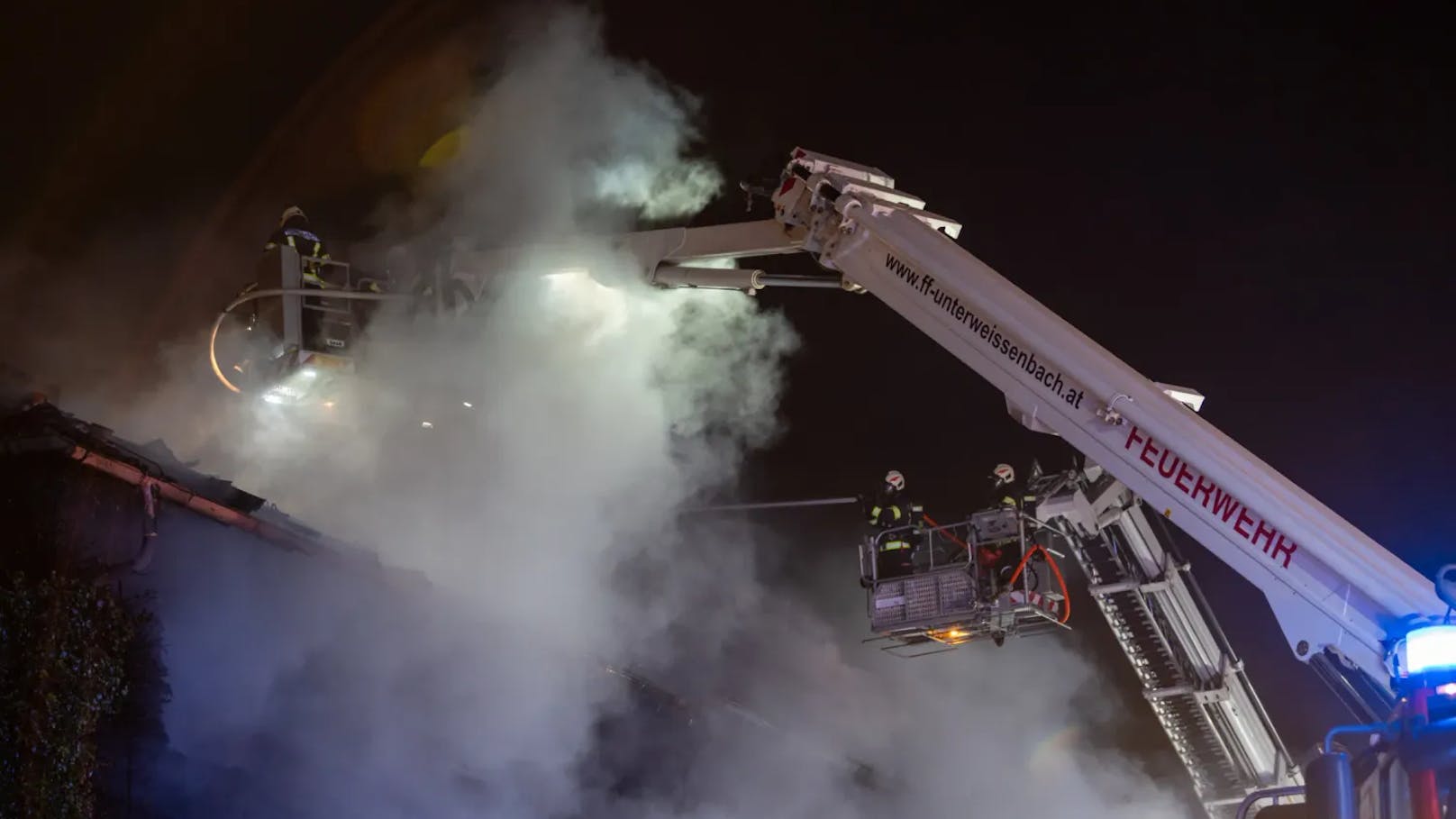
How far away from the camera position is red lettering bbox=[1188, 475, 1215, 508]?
6.79 metres

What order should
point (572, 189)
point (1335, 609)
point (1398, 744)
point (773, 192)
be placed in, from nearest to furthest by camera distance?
point (1398, 744), point (1335, 609), point (773, 192), point (572, 189)

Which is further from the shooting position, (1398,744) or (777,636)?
(777,636)

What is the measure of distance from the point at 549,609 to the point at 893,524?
543 centimetres

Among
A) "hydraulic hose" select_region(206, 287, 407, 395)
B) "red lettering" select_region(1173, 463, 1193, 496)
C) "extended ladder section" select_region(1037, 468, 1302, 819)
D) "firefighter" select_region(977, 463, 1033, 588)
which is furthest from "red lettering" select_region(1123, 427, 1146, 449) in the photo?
"hydraulic hose" select_region(206, 287, 407, 395)

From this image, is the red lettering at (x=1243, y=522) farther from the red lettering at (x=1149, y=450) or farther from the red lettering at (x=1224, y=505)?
the red lettering at (x=1149, y=450)

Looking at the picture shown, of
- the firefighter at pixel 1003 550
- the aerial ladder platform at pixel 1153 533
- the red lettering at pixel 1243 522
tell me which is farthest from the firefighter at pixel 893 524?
the red lettering at pixel 1243 522

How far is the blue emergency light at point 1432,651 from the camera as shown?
4.48 metres

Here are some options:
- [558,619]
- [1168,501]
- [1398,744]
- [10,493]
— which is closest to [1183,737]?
[1168,501]

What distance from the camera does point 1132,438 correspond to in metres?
7.17

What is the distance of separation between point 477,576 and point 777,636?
4803mm

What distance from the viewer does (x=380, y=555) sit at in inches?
547

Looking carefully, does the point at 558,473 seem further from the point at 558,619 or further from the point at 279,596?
the point at 279,596

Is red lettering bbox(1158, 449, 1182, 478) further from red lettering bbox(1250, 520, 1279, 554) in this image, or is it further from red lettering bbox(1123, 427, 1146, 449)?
red lettering bbox(1250, 520, 1279, 554)

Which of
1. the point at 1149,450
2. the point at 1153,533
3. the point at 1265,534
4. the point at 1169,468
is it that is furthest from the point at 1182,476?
the point at 1153,533
